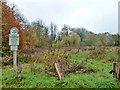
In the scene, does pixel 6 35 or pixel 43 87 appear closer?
pixel 43 87

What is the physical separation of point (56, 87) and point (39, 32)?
53.7 feet

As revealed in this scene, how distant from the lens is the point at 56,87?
3512 millimetres

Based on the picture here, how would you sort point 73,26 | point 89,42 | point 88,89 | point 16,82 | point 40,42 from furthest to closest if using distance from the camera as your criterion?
point 73,26 → point 89,42 → point 40,42 → point 16,82 → point 88,89

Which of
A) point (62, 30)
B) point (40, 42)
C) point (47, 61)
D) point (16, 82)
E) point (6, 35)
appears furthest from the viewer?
point (62, 30)

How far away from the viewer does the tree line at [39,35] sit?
8758 millimetres

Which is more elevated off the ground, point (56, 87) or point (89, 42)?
point (89, 42)

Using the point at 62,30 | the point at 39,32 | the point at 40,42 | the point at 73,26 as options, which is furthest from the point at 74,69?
the point at 73,26

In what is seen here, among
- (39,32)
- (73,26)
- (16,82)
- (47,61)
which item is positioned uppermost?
(73,26)

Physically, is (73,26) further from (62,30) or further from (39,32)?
(39,32)

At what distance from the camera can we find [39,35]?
18703mm

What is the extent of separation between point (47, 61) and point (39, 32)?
1429 cm

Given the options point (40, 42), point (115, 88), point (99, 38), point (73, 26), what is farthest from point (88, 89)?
point (73, 26)

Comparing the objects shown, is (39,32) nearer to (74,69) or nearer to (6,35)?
(6,35)

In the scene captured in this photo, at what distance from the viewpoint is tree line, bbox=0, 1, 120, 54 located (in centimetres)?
876
